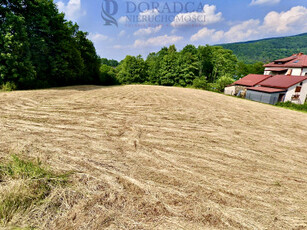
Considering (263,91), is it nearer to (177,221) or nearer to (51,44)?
(177,221)

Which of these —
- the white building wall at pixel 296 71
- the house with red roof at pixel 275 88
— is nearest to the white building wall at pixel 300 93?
the house with red roof at pixel 275 88

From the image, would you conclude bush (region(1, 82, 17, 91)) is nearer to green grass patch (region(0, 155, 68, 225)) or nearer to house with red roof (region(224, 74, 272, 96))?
green grass patch (region(0, 155, 68, 225))

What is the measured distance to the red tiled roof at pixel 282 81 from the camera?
25478 millimetres

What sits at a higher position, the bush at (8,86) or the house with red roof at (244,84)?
the house with red roof at (244,84)

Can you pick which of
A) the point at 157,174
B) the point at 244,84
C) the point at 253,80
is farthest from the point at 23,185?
the point at 253,80

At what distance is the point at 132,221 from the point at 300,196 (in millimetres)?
3782

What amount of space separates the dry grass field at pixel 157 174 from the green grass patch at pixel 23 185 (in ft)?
0.31

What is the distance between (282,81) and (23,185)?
36832 mm

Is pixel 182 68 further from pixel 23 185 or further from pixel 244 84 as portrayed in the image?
pixel 23 185

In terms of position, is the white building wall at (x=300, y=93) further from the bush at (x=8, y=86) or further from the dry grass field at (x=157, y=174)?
the bush at (x=8, y=86)

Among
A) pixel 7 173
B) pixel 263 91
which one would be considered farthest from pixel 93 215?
pixel 263 91

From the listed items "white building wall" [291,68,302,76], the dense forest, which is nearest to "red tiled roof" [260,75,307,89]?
"white building wall" [291,68,302,76]

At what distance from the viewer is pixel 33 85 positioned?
15.3 metres

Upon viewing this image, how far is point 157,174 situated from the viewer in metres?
3.48
